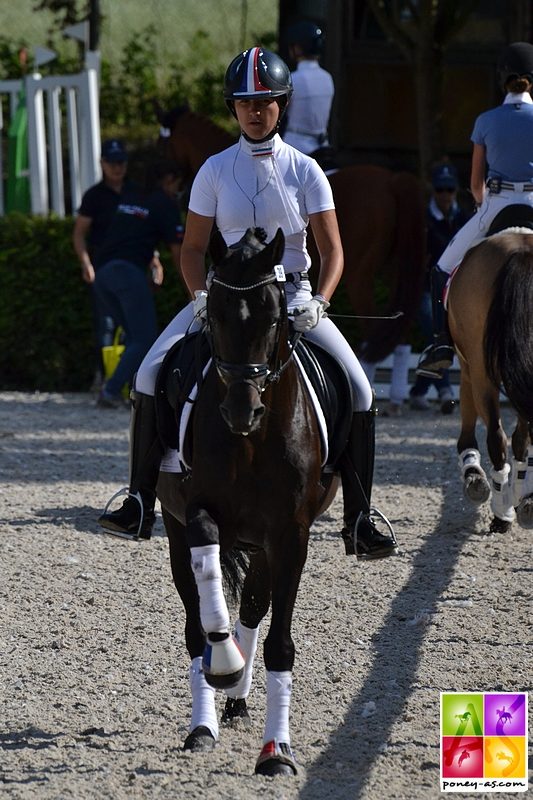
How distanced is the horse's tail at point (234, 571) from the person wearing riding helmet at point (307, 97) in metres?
6.71

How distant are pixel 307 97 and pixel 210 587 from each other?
7.54m

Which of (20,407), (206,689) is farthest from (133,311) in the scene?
(206,689)

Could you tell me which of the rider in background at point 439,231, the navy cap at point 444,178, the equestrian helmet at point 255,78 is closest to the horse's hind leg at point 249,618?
the equestrian helmet at point 255,78

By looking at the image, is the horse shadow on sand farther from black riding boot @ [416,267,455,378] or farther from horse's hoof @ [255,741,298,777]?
black riding boot @ [416,267,455,378]

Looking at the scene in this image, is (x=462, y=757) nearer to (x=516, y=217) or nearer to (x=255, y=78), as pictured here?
(x=255, y=78)

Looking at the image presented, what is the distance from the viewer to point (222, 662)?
171 inches

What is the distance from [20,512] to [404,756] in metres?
4.32

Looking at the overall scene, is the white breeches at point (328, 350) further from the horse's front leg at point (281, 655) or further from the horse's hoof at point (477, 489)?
the horse's hoof at point (477, 489)

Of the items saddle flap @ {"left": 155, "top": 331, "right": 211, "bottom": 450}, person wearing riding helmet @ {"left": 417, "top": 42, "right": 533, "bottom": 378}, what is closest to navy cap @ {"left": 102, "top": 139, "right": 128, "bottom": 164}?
person wearing riding helmet @ {"left": 417, "top": 42, "right": 533, "bottom": 378}

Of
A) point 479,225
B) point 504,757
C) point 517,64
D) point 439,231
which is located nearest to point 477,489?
point 479,225

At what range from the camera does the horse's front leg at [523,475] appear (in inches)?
285

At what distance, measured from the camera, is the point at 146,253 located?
1212 centimetres

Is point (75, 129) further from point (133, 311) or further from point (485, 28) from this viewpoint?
point (485, 28)

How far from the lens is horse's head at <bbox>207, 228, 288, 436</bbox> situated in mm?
4148
